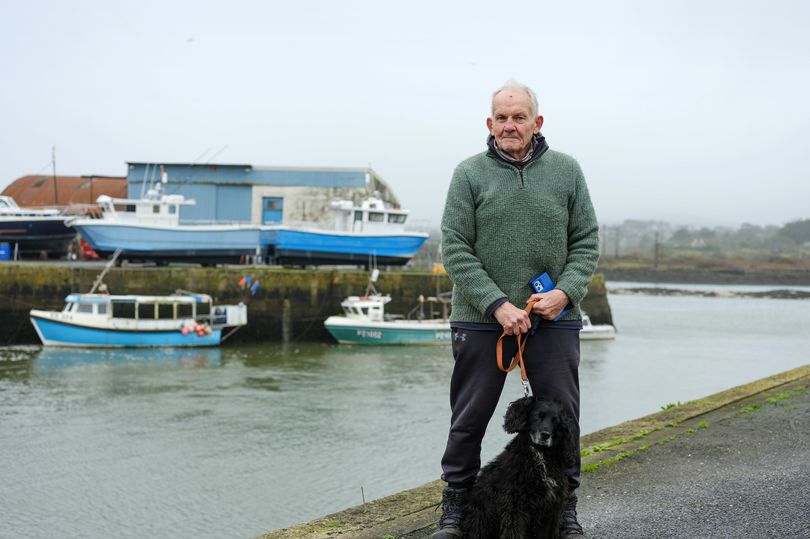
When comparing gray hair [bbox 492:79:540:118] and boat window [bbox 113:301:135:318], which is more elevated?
gray hair [bbox 492:79:540:118]

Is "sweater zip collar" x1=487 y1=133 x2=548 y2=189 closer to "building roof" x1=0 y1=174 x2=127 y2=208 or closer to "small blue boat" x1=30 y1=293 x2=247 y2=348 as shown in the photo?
"small blue boat" x1=30 y1=293 x2=247 y2=348

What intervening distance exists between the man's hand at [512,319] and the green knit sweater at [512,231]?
0.25 feet

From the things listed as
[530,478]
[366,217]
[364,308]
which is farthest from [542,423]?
[366,217]

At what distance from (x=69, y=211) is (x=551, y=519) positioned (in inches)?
1485

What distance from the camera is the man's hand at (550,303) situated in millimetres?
3133

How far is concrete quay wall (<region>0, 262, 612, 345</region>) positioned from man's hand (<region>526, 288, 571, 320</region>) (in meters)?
23.1

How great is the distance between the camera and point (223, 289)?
26609 millimetres

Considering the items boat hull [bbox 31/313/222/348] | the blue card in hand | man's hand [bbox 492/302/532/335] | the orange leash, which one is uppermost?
the blue card in hand

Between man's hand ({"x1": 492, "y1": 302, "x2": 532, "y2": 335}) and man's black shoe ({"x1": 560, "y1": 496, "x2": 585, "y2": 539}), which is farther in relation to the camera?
man's black shoe ({"x1": 560, "y1": 496, "x2": 585, "y2": 539})

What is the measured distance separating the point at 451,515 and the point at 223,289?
2415cm

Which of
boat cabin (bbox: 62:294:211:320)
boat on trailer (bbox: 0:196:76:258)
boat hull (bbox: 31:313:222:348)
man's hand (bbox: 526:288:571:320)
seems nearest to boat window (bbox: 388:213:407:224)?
boat cabin (bbox: 62:294:211:320)

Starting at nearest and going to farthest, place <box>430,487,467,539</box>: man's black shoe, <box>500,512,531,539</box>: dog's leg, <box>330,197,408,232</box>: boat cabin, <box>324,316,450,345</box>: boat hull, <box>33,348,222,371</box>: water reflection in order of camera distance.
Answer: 1. <box>500,512,531,539</box>: dog's leg
2. <box>430,487,467,539</box>: man's black shoe
3. <box>33,348,222,371</box>: water reflection
4. <box>324,316,450,345</box>: boat hull
5. <box>330,197,408,232</box>: boat cabin

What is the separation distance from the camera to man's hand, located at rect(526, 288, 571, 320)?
3133 mm

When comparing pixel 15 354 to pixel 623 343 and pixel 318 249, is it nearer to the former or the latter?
pixel 318 249
